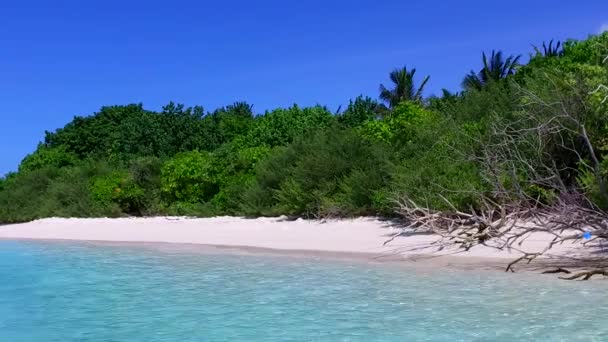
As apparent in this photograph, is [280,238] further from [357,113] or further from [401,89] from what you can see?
[401,89]

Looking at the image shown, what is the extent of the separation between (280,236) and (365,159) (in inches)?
144

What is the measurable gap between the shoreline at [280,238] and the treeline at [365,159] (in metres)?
0.75

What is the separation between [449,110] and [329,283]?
11.1m

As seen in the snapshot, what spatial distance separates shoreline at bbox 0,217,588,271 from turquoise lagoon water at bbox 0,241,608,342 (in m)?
1.09

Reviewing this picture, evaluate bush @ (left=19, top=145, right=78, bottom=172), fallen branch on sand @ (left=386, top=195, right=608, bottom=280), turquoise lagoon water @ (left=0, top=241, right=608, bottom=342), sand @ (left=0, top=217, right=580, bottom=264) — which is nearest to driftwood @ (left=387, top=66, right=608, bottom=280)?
fallen branch on sand @ (left=386, top=195, right=608, bottom=280)

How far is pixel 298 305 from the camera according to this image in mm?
7828

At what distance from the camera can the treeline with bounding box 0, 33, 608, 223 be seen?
12.3 metres

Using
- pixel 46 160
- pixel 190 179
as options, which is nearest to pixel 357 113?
pixel 190 179

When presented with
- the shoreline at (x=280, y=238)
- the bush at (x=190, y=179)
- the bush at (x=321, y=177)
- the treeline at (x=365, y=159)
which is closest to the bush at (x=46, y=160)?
the treeline at (x=365, y=159)

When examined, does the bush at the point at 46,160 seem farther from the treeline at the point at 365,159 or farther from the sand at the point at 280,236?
the sand at the point at 280,236

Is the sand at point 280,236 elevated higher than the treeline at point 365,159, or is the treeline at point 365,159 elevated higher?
the treeline at point 365,159

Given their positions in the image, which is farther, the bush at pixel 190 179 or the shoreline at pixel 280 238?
the bush at pixel 190 179

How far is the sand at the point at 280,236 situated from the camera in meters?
11.8

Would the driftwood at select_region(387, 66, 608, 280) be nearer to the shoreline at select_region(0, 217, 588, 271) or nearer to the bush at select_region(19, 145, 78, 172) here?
the shoreline at select_region(0, 217, 588, 271)
